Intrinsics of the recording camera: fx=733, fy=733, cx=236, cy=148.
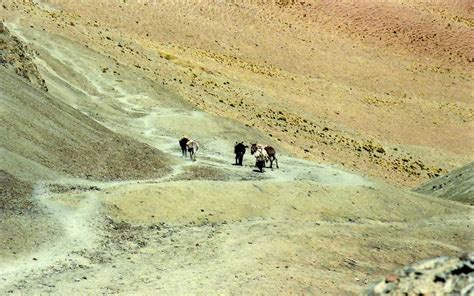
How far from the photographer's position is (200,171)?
33438 mm

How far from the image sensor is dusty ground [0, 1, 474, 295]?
72.0 ft

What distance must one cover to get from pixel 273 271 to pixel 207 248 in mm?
2884

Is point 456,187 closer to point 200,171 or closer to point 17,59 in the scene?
point 200,171

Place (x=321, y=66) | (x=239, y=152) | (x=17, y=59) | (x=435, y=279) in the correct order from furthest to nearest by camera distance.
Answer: (x=321, y=66), (x=17, y=59), (x=239, y=152), (x=435, y=279)

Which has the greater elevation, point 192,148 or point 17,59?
point 17,59

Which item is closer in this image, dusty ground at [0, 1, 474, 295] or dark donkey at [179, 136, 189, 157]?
dusty ground at [0, 1, 474, 295]

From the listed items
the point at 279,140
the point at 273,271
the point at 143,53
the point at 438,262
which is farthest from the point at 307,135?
the point at 438,262

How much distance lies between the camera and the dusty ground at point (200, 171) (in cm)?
2195

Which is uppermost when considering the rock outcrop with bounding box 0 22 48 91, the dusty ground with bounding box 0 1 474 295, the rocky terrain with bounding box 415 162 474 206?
the rock outcrop with bounding box 0 22 48 91

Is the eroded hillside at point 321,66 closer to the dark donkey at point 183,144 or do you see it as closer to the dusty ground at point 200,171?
the dusty ground at point 200,171

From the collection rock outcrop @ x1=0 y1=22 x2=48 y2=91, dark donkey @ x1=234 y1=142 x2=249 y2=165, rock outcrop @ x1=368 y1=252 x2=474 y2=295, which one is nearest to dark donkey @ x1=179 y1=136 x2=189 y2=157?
dark donkey @ x1=234 y1=142 x2=249 y2=165

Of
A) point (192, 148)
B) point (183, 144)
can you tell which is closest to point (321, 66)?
point (183, 144)

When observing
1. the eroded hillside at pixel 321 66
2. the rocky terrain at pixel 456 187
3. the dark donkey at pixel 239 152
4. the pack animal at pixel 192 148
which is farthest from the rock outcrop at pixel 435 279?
the eroded hillside at pixel 321 66

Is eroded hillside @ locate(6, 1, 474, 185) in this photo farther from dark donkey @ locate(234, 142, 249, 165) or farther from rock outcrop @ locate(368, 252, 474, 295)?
rock outcrop @ locate(368, 252, 474, 295)
